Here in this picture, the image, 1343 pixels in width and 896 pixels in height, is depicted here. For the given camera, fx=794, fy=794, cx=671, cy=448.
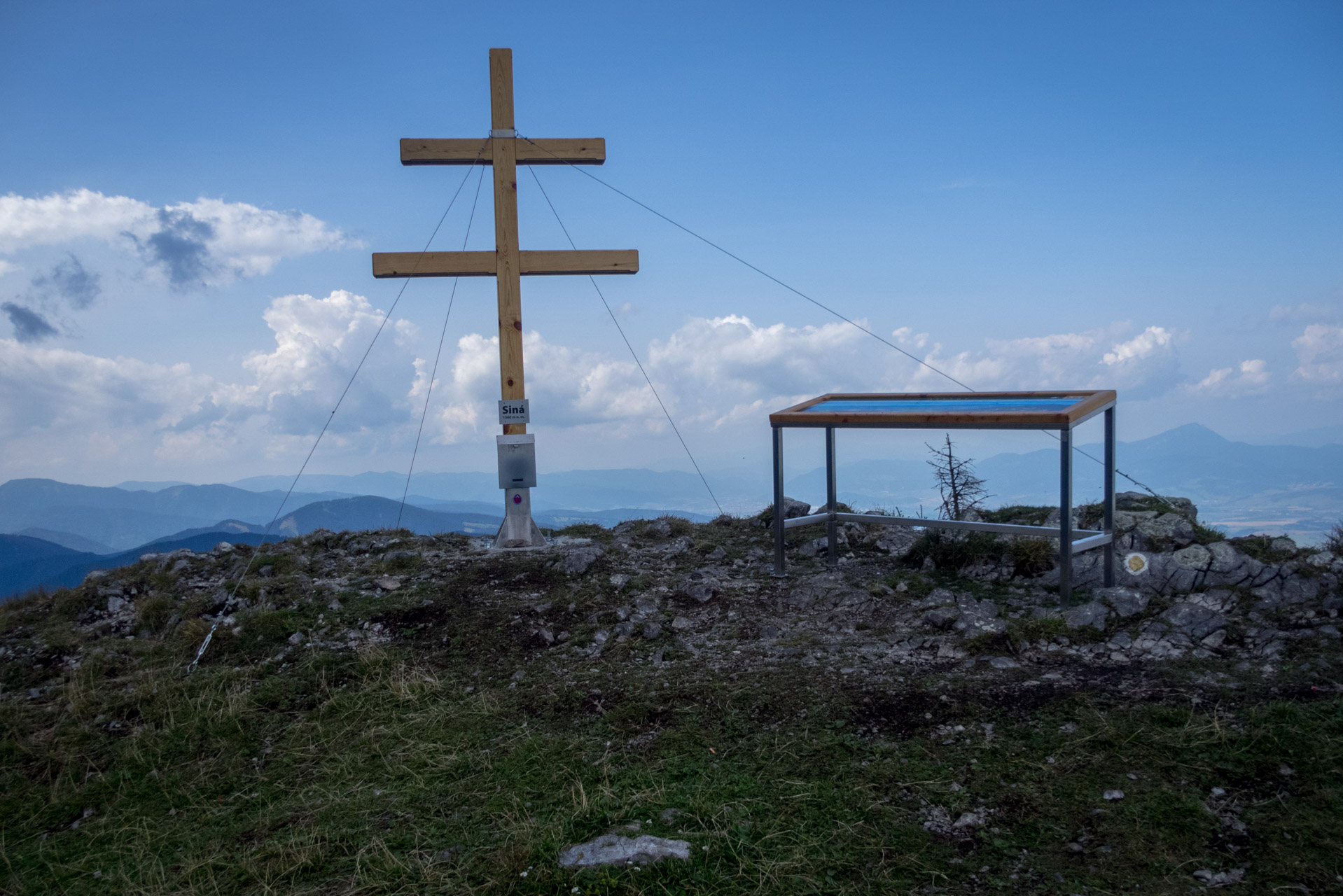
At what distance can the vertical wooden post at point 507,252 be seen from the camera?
992 centimetres

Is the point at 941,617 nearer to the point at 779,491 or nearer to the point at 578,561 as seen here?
the point at 779,491

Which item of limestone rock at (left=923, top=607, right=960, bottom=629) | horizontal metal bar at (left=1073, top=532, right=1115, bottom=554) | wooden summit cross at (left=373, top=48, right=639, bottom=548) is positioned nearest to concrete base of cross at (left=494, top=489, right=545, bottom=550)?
wooden summit cross at (left=373, top=48, right=639, bottom=548)

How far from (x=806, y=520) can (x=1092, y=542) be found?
2641mm

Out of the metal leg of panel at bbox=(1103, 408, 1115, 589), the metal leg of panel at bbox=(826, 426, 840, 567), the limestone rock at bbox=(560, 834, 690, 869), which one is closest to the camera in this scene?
the limestone rock at bbox=(560, 834, 690, 869)

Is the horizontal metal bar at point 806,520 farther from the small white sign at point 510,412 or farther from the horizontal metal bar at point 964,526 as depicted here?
the small white sign at point 510,412

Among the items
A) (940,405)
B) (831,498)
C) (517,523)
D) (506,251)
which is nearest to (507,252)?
(506,251)

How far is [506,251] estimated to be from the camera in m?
9.94

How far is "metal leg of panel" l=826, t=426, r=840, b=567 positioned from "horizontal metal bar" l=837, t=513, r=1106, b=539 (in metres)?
0.13

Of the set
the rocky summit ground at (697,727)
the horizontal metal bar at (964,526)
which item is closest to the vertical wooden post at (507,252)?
the rocky summit ground at (697,727)

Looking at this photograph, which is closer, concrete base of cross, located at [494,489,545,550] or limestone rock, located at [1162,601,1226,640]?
limestone rock, located at [1162,601,1226,640]

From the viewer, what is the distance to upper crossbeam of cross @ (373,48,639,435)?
988cm

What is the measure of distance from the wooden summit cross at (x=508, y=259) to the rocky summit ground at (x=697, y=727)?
1491mm

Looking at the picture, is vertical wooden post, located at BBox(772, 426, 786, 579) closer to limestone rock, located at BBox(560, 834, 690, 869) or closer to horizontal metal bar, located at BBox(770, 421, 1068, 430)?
horizontal metal bar, located at BBox(770, 421, 1068, 430)

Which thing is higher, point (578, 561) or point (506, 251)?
point (506, 251)
